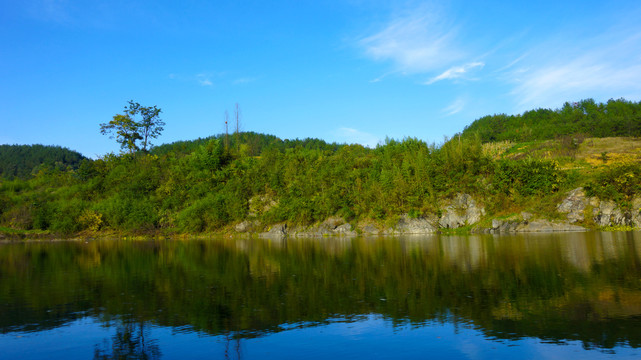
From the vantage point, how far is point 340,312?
9695 mm

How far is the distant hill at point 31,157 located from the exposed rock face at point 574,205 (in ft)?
353

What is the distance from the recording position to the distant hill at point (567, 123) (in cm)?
7531

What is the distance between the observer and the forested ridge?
4000 cm

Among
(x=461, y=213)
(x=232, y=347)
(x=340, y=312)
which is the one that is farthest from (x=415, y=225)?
(x=232, y=347)

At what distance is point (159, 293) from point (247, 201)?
122ft

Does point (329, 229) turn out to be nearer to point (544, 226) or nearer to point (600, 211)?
point (544, 226)

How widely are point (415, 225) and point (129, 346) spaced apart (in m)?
35.3

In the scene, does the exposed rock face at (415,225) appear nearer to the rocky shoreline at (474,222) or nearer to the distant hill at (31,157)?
the rocky shoreline at (474,222)

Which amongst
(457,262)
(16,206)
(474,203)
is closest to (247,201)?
(474,203)

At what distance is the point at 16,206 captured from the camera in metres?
53.1

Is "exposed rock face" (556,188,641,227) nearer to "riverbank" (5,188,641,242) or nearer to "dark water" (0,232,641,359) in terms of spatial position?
"riverbank" (5,188,641,242)

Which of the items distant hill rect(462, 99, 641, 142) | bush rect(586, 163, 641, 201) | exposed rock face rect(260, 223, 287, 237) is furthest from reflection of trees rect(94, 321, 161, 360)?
distant hill rect(462, 99, 641, 142)

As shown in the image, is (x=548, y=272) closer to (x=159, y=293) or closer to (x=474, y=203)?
(x=159, y=293)

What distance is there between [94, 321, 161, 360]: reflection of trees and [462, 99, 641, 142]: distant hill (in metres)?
64.7
